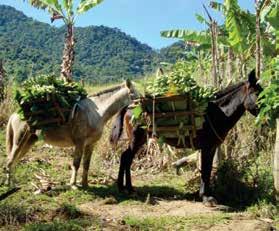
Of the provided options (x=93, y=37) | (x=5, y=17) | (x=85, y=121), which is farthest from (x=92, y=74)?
(x=85, y=121)

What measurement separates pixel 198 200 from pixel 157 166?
2883 millimetres

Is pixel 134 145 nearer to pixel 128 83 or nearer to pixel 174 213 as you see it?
pixel 128 83

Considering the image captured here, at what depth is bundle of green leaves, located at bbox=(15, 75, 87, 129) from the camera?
883 centimetres

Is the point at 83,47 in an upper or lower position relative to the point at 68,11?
upper

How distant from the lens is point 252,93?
823 cm

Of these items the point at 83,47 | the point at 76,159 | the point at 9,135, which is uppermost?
the point at 83,47

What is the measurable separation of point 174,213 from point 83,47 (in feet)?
196

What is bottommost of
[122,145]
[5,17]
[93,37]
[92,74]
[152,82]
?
[122,145]

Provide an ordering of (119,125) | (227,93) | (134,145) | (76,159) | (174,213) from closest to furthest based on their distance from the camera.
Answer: (174,213)
(227,93)
(134,145)
(76,159)
(119,125)

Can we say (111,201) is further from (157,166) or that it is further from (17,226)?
(157,166)

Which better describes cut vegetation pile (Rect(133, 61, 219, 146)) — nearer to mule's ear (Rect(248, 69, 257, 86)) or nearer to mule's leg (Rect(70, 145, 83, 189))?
mule's ear (Rect(248, 69, 257, 86))

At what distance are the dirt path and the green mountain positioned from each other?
1474 inches

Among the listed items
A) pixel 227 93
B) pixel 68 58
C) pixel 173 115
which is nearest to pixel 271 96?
pixel 227 93

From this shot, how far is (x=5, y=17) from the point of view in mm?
82062
